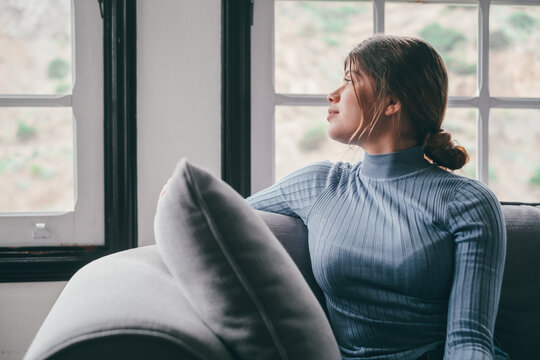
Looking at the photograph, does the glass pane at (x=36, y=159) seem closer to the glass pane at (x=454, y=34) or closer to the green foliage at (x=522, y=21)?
the glass pane at (x=454, y=34)

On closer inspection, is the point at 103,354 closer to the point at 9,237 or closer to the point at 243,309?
the point at 243,309

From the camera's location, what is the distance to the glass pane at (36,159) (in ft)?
5.61

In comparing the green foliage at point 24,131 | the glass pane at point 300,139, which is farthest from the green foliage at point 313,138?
the green foliage at point 24,131

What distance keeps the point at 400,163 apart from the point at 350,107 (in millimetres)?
179

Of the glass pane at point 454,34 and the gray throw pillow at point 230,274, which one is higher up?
the glass pane at point 454,34

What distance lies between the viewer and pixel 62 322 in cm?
66

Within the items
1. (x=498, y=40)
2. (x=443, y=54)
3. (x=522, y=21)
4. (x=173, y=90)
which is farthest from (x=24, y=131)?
(x=522, y=21)

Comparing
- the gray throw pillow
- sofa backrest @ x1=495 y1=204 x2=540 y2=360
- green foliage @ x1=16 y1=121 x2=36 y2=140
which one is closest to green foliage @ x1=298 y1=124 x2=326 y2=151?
sofa backrest @ x1=495 y1=204 x2=540 y2=360

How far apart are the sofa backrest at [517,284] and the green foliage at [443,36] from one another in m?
0.91

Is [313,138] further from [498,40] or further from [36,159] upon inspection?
[36,159]

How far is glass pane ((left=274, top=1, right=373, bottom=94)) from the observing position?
183cm

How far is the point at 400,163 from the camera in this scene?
1.14 m

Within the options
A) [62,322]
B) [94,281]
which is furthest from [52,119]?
→ [62,322]

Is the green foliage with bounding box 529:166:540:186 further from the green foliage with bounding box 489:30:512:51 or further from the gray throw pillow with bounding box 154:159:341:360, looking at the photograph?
the gray throw pillow with bounding box 154:159:341:360
